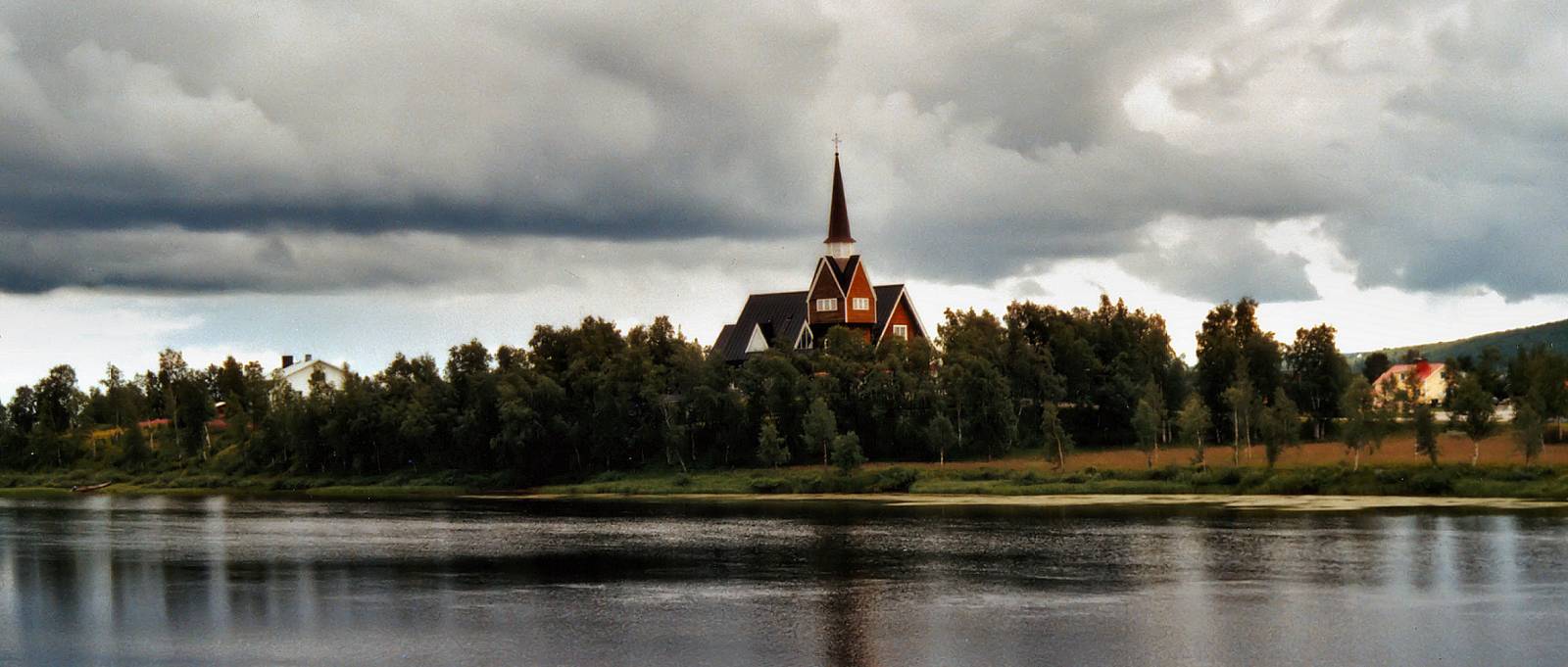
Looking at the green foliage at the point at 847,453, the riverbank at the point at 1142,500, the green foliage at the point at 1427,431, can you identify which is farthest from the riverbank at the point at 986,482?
the riverbank at the point at 1142,500

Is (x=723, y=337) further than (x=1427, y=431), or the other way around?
(x=723, y=337)

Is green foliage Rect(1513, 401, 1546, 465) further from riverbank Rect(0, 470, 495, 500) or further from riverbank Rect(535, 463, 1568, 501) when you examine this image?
riverbank Rect(0, 470, 495, 500)

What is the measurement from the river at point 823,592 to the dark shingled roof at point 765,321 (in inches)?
2699

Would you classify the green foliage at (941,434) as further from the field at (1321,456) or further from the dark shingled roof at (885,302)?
the dark shingled roof at (885,302)

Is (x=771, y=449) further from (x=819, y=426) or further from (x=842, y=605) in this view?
(x=842, y=605)

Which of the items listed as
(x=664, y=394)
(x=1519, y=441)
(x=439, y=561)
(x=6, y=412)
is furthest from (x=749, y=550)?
(x=6, y=412)

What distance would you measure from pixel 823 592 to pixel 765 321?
104 meters

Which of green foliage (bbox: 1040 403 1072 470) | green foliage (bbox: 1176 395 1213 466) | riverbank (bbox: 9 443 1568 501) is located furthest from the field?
green foliage (bbox: 1176 395 1213 466)

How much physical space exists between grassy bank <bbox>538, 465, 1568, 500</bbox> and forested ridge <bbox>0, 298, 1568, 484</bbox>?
303cm

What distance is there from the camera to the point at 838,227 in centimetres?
14588

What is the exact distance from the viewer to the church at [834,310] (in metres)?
144

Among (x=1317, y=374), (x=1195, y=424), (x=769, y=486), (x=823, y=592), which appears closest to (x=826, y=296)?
(x=769, y=486)

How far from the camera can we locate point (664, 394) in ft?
425

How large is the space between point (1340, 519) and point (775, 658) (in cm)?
4539
